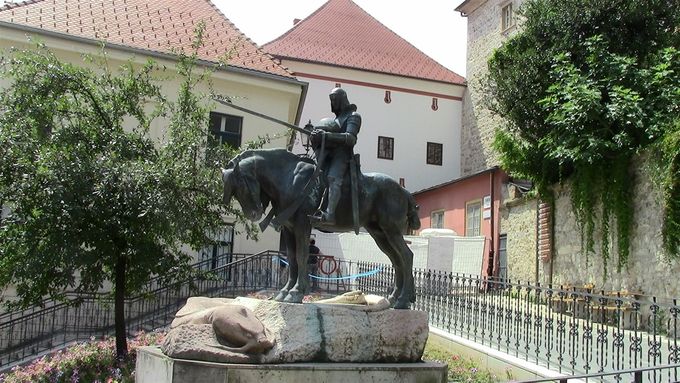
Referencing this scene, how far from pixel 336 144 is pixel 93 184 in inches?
216

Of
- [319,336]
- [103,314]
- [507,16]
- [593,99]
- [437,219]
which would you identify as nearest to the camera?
[319,336]

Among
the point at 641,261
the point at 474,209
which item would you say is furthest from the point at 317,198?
the point at 474,209

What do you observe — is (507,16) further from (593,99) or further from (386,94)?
(593,99)

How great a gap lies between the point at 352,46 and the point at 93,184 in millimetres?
24720

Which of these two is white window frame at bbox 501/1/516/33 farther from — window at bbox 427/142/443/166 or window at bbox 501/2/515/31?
window at bbox 427/142/443/166

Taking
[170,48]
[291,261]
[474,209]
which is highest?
[170,48]

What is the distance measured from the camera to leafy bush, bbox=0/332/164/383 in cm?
1030

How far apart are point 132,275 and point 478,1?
1029 inches

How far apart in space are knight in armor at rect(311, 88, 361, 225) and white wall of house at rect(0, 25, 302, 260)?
440 inches

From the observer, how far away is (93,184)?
10406 mm

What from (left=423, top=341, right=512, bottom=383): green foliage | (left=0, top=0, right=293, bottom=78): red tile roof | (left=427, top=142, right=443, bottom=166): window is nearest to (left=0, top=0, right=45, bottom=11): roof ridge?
(left=0, top=0, right=293, bottom=78): red tile roof

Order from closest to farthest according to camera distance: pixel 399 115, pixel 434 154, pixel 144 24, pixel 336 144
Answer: pixel 336 144 → pixel 144 24 → pixel 399 115 → pixel 434 154

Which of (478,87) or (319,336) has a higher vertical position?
(478,87)

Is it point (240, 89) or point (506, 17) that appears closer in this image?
point (240, 89)
